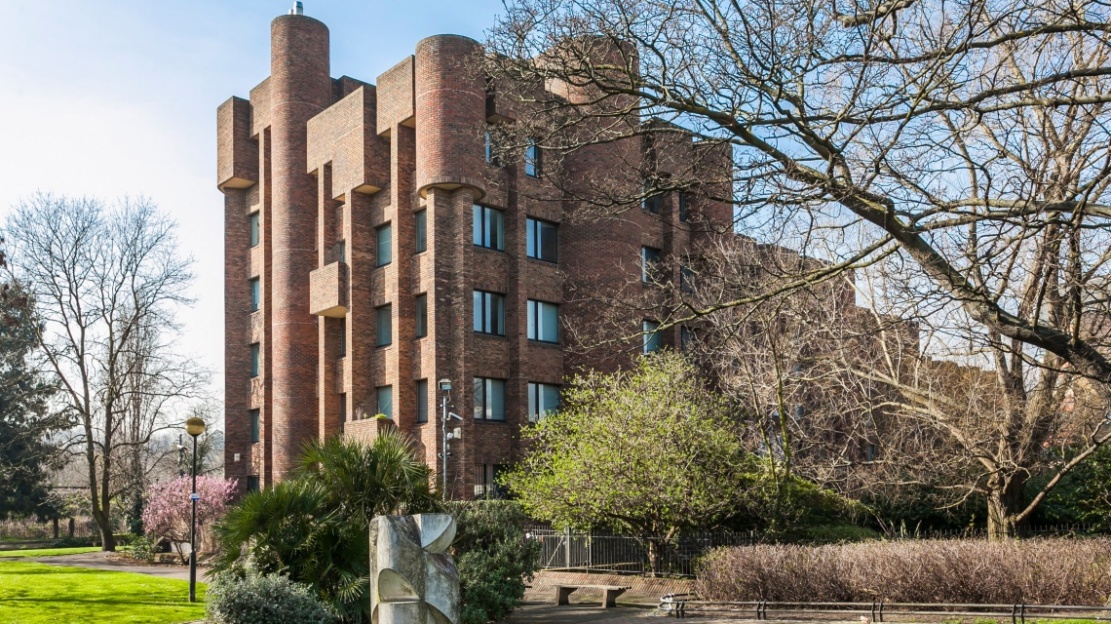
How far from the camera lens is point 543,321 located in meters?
36.5

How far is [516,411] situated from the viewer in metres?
34.6

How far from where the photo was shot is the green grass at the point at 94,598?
61.1ft

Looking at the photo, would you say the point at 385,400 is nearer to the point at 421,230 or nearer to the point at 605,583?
the point at 421,230

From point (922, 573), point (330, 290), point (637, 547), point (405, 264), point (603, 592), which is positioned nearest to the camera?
point (922, 573)

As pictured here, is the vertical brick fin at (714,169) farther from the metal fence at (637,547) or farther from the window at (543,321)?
the window at (543,321)

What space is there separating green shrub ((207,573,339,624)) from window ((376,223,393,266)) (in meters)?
21.4

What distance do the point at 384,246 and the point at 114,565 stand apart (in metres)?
13.9

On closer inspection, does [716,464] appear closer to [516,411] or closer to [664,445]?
[664,445]

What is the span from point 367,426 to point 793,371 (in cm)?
1368

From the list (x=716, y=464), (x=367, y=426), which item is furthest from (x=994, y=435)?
(x=367, y=426)

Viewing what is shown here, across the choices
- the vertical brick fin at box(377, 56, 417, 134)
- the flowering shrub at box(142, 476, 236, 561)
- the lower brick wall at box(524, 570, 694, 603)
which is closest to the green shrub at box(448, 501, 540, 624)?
the lower brick wall at box(524, 570, 694, 603)

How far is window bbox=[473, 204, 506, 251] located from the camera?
115 ft

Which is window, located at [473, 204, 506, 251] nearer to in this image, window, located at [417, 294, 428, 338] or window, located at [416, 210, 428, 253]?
window, located at [416, 210, 428, 253]

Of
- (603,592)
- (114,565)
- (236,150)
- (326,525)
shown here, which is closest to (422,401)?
(114,565)
